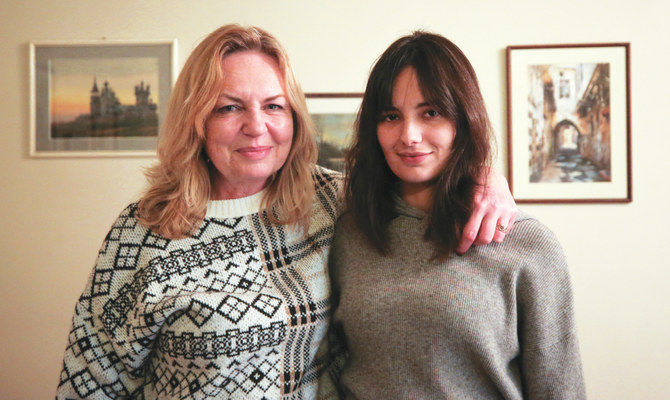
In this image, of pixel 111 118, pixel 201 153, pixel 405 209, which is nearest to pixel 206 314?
pixel 201 153

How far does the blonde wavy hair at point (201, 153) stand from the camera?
1222 mm

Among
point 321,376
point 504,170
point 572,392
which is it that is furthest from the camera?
point 504,170

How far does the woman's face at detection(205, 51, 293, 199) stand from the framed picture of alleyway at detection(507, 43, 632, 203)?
63.6 inches

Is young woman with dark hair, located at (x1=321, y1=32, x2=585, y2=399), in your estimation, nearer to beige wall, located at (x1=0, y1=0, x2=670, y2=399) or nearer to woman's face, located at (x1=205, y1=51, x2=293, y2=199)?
woman's face, located at (x1=205, y1=51, x2=293, y2=199)

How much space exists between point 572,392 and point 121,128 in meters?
2.31

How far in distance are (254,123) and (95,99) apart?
1.80 m

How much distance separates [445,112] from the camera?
45.1 inches

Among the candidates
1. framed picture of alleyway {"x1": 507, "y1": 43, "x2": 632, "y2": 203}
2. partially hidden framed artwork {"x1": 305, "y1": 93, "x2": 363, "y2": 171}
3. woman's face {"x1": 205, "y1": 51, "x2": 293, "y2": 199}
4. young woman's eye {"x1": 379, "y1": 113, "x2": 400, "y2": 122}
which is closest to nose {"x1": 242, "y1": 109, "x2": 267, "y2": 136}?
woman's face {"x1": 205, "y1": 51, "x2": 293, "y2": 199}

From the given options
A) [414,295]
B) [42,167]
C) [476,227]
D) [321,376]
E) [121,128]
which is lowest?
[321,376]

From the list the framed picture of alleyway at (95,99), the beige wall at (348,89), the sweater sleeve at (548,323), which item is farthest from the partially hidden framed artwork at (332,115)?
the sweater sleeve at (548,323)

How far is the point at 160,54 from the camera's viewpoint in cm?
262

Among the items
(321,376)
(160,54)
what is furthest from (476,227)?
(160,54)

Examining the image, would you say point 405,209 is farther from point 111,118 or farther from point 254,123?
point 111,118

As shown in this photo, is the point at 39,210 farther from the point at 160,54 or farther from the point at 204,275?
the point at 204,275
